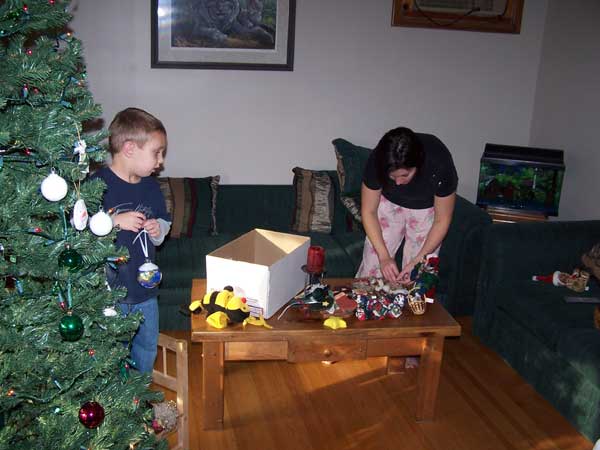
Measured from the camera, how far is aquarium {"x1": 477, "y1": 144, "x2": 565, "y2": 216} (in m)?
3.90

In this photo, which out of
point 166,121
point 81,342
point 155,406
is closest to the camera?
point 81,342

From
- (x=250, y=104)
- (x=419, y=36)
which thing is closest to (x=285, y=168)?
(x=250, y=104)

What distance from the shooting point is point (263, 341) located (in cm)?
248

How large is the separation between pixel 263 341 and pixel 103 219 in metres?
1.04

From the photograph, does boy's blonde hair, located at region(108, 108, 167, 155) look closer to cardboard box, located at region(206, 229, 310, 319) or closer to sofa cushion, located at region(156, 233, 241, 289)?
cardboard box, located at region(206, 229, 310, 319)

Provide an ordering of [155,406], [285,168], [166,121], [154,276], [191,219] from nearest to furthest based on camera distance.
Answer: [154,276] → [155,406] → [191,219] → [166,121] → [285,168]

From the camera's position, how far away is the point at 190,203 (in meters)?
3.72

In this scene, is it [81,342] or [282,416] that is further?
[282,416]

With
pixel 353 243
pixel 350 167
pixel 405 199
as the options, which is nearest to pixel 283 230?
pixel 353 243

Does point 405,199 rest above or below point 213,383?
above

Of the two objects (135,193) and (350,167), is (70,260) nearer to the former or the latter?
(135,193)

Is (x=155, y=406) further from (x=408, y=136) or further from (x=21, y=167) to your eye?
(x=408, y=136)

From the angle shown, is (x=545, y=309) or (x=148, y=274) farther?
(x=545, y=309)

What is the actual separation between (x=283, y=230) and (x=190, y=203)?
24.8 inches
